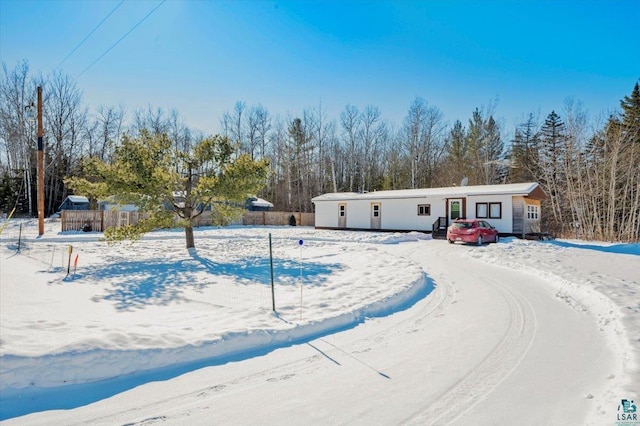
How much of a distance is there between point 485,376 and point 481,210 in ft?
71.7

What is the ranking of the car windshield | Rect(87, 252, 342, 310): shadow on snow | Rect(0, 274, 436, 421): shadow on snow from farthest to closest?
the car windshield → Rect(87, 252, 342, 310): shadow on snow → Rect(0, 274, 436, 421): shadow on snow

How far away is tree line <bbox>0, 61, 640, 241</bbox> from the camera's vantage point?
34.1m

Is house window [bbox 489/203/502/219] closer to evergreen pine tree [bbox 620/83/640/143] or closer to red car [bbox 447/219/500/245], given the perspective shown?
red car [bbox 447/219/500/245]

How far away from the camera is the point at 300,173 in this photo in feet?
148

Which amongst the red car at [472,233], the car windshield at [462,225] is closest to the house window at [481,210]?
the red car at [472,233]

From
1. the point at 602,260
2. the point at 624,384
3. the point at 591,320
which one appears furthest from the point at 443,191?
the point at 624,384

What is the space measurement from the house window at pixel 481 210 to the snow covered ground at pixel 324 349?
1368 cm

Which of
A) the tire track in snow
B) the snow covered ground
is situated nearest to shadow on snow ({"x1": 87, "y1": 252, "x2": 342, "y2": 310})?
the snow covered ground

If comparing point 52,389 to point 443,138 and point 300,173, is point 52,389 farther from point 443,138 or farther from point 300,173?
point 443,138

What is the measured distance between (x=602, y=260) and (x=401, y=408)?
13.7 m

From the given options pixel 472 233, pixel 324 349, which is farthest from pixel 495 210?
pixel 324 349

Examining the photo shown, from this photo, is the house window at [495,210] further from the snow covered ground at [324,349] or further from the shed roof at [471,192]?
the snow covered ground at [324,349]

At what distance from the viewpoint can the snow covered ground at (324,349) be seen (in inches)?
131

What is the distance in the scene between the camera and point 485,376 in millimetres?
4047
